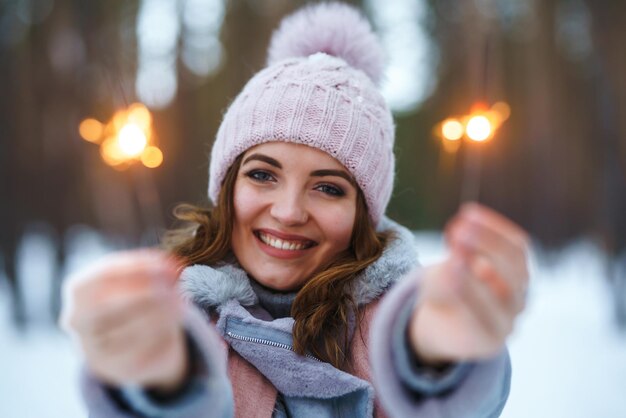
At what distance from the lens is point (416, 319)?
82 centimetres

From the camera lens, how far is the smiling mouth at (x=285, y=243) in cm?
138

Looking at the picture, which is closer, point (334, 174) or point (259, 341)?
point (259, 341)

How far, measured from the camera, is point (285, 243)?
138 cm

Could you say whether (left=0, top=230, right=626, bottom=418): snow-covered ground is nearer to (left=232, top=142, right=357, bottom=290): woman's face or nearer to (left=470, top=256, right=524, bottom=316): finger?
(left=232, top=142, right=357, bottom=290): woman's face

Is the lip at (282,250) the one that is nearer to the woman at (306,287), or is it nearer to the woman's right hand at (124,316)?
the woman at (306,287)

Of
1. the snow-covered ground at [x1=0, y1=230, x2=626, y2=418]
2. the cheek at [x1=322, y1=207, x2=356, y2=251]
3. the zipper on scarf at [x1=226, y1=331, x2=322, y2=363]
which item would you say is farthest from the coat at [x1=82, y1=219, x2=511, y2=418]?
the snow-covered ground at [x1=0, y1=230, x2=626, y2=418]

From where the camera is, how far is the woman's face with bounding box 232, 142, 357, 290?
135 cm

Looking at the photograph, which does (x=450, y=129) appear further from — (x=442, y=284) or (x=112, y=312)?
(x=112, y=312)

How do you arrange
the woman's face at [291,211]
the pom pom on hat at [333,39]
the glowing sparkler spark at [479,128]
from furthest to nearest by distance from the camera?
1. the glowing sparkler spark at [479,128]
2. the pom pom on hat at [333,39]
3. the woman's face at [291,211]

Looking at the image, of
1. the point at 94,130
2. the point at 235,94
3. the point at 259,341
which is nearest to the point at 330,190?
the point at 259,341

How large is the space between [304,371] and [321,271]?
0.99ft

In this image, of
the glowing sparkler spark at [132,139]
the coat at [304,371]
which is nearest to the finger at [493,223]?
the coat at [304,371]

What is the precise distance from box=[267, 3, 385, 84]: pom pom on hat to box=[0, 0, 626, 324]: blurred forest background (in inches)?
49.0

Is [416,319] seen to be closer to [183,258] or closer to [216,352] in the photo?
[216,352]
